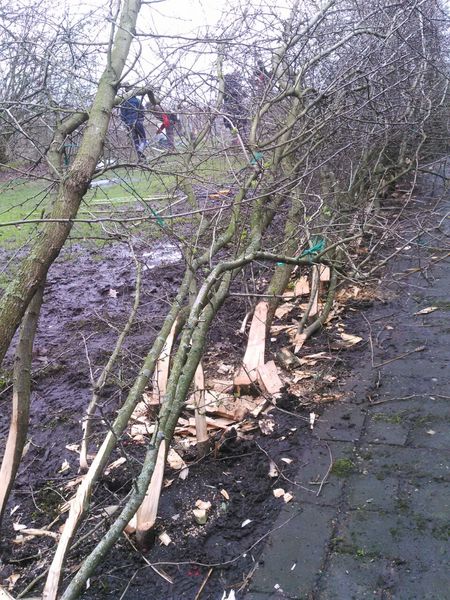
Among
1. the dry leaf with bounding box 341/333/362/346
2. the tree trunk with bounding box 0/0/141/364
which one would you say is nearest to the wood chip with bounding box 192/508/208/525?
the tree trunk with bounding box 0/0/141/364

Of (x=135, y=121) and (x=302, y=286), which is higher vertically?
(x=135, y=121)

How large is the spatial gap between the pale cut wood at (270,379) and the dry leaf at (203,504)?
1.10 metres

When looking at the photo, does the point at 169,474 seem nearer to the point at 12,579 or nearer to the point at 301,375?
the point at 12,579

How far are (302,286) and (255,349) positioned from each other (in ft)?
5.44

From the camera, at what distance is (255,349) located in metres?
4.22

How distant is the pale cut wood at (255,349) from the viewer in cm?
393

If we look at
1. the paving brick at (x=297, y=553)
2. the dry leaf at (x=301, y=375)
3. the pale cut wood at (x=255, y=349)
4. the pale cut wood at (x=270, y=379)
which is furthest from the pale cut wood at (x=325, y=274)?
the paving brick at (x=297, y=553)

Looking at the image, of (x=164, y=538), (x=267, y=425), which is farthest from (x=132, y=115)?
(x=164, y=538)

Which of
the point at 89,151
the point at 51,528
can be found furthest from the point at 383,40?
the point at 51,528

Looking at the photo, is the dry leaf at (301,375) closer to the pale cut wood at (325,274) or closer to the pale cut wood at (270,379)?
the pale cut wood at (270,379)

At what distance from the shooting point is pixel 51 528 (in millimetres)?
2854

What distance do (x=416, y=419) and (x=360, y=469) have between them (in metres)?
0.60

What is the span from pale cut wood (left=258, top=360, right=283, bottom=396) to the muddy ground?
4.1 inches

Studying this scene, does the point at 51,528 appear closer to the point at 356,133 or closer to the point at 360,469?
the point at 360,469
